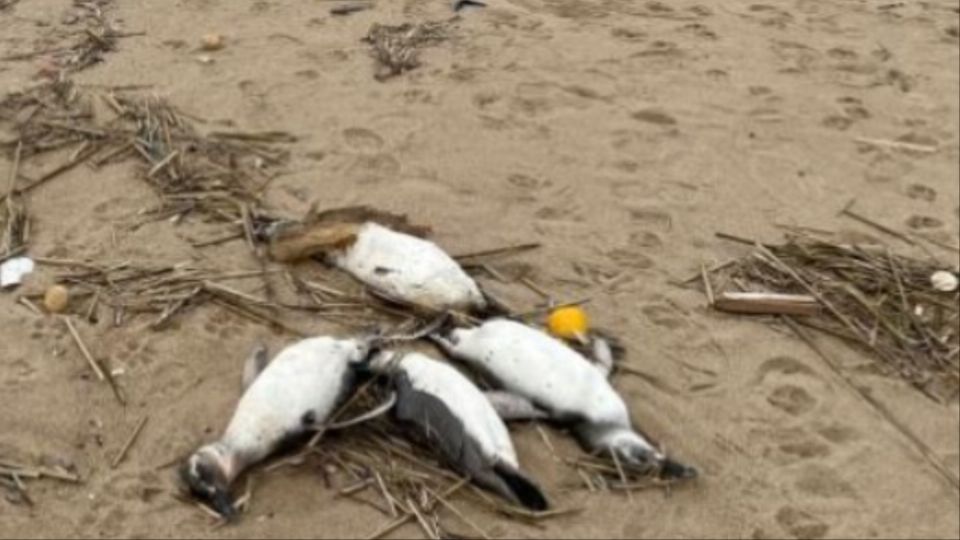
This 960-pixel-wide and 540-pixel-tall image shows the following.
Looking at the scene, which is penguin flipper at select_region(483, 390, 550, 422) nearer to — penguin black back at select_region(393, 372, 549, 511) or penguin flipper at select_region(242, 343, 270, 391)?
penguin black back at select_region(393, 372, 549, 511)

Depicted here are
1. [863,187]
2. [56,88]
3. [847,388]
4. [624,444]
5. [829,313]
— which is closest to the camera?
[624,444]

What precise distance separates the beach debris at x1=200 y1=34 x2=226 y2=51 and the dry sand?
0.28 ft

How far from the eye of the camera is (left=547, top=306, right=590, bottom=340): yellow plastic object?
3795mm

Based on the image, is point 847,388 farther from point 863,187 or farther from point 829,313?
point 863,187

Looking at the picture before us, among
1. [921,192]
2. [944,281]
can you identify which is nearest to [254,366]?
[944,281]

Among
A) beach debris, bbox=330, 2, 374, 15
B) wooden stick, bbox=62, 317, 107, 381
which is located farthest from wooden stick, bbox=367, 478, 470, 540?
beach debris, bbox=330, 2, 374, 15

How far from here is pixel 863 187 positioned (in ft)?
14.9

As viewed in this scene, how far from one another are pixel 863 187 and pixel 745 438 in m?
1.43

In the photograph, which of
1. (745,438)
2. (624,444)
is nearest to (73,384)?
(624,444)

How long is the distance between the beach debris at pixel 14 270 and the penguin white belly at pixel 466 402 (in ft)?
5.18

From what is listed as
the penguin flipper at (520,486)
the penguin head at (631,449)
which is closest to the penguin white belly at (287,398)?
the penguin flipper at (520,486)

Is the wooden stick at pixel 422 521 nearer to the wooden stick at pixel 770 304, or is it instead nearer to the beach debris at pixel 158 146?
the wooden stick at pixel 770 304

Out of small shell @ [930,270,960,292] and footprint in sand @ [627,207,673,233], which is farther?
footprint in sand @ [627,207,673,233]

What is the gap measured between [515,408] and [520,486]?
30 centimetres
